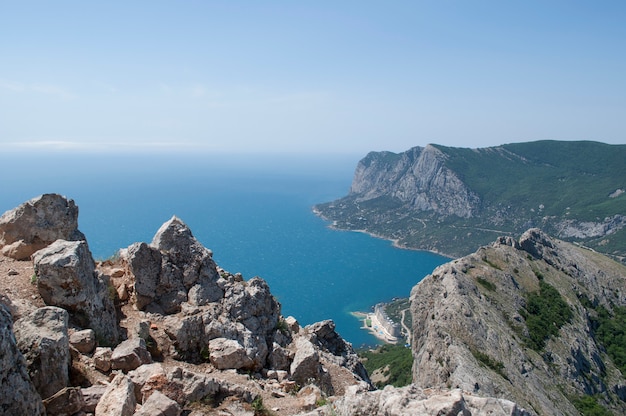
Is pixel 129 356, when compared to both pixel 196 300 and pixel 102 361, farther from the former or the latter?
pixel 196 300

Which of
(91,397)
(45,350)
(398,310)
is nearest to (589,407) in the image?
(91,397)

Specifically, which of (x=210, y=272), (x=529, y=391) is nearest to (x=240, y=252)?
(x=529, y=391)

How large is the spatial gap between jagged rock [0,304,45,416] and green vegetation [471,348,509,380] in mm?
41146

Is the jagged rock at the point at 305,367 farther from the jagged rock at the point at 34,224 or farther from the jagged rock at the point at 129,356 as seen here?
the jagged rock at the point at 34,224

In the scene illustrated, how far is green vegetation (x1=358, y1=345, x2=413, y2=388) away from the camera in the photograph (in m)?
58.9

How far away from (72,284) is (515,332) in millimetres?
50042

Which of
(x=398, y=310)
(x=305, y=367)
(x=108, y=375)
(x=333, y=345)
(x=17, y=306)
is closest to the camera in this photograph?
(x=108, y=375)

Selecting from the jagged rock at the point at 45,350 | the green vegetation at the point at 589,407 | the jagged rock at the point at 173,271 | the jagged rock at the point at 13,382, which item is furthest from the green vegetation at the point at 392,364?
the jagged rock at the point at 13,382

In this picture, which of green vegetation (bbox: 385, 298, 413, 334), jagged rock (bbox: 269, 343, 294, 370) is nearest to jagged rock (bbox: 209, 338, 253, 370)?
jagged rock (bbox: 269, 343, 294, 370)

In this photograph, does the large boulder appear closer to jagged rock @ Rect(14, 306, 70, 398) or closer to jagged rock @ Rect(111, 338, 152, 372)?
jagged rock @ Rect(111, 338, 152, 372)

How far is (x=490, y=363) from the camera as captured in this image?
39688 mm

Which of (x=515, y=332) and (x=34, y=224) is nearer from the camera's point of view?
(x=34, y=224)

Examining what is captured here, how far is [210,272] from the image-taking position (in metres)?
14.2

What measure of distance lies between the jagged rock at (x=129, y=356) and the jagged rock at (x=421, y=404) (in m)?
4.87
